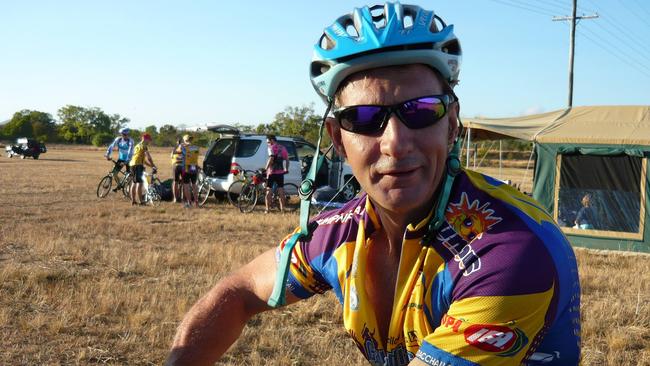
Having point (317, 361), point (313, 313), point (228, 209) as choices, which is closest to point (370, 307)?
point (317, 361)

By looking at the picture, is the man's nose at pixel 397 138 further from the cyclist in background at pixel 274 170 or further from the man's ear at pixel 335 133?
the cyclist in background at pixel 274 170

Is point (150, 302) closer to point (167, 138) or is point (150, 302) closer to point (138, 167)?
point (138, 167)

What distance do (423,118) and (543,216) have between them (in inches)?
16.4

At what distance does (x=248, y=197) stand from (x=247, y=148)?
1661mm

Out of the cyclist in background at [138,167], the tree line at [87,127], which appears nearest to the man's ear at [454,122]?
the cyclist in background at [138,167]

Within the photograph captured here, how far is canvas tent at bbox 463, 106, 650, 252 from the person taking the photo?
10.3 m

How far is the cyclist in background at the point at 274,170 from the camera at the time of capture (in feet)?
44.5

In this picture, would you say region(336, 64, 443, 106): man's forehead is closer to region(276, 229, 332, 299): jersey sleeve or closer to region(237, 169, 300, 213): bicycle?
region(276, 229, 332, 299): jersey sleeve

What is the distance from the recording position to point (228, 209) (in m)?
14.0

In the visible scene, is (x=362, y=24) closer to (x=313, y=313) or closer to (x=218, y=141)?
(x=313, y=313)

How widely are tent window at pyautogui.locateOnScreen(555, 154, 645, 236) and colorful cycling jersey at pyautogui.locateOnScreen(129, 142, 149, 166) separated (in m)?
9.41

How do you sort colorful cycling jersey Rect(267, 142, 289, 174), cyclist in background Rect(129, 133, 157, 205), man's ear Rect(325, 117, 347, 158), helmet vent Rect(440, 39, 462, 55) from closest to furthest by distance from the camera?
1. helmet vent Rect(440, 39, 462, 55)
2. man's ear Rect(325, 117, 347, 158)
3. colorful cycling jersey Rect(267, 142, 289, 174)
4. cyclist in background Rect(129, 133, 157, 205)

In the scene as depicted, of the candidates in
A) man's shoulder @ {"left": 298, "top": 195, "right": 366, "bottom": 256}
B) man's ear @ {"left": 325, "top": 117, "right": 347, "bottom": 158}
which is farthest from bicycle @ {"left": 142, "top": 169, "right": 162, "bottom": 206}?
man's ear @ {"left": 325, "top": 117, "right": 347, "bottom": 158}

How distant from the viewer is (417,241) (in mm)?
1593
